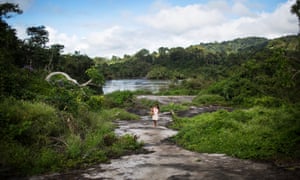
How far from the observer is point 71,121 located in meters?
13.0

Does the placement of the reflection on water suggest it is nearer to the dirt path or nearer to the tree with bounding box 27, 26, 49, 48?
the tree with bounding box 27, 26, 49, 48

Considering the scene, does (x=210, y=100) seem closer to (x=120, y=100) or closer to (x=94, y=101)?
(x=120, y=100)

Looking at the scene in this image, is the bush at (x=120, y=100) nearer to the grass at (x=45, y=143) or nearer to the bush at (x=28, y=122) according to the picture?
the grass at (x=45, y=143)

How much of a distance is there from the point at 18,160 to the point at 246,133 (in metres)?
9.36

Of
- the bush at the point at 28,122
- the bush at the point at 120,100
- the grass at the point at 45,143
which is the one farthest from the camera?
the bush at the point at 120,100

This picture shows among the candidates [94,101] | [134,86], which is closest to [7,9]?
[94,101]

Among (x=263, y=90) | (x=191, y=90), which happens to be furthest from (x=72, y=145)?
(x=191, y=90)

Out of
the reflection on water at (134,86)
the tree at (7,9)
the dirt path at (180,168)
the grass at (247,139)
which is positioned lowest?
the dirt path at (180,168)

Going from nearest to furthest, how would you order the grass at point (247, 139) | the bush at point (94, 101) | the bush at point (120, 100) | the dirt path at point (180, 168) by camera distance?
the dirt path at point (180, 168) → the grass at point (247, 139) → the bush at point (94, 101) → the bush at point (120, 100)

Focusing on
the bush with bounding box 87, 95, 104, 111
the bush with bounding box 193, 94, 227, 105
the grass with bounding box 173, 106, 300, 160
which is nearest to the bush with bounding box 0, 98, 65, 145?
the bush with bounding box 87, 95, 104, 111

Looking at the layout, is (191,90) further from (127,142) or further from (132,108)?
(127,142)

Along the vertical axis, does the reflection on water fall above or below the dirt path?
above

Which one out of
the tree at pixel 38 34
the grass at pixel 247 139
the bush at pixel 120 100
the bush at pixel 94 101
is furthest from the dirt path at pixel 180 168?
the tree at pixel 38 34

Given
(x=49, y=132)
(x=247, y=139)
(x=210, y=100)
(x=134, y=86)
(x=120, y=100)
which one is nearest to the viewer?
(x=49, y=132)
